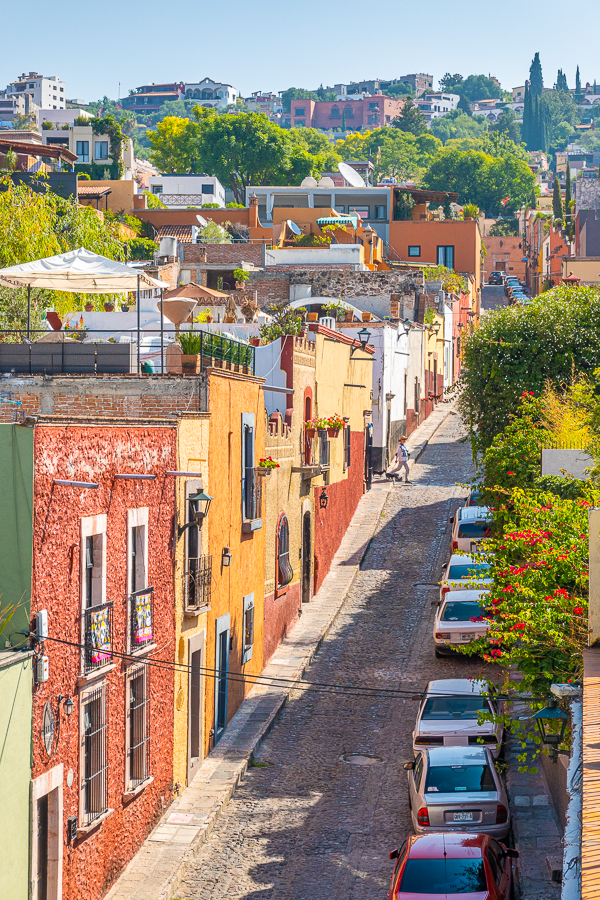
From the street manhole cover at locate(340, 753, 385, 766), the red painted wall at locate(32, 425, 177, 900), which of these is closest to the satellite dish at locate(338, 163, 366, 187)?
the street manhole cover at locate(340, 753, 385, 766)

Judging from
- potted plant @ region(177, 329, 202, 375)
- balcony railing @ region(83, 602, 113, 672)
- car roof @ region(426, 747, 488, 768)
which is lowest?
car roof @ region(426, 747, 488, 768)

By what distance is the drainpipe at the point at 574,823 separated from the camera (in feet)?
28.7

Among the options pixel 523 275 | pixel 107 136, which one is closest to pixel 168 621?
pixel 107 136

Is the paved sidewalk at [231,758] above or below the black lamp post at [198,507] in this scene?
below

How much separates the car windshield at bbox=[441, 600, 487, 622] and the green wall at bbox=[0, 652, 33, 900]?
12945 mm

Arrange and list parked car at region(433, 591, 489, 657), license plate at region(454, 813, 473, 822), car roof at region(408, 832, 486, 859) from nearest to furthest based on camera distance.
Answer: car roof at region(408, 832, 486, 859) → license plate at region(454, 813, 473, 822) → parked car at region(433, 591, 489, 657)

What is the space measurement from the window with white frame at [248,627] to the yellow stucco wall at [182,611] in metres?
3.81

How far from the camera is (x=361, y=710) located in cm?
2120

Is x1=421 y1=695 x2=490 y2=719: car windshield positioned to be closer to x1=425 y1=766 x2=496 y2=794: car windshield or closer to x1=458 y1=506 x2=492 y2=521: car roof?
x1=425 y1=766 x2=496 y2=794: car windshield

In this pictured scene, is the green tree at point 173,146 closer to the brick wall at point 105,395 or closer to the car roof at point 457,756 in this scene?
the brick wall at point 105,395

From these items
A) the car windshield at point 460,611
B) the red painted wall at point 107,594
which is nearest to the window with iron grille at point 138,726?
the red painted wall at point 107,594

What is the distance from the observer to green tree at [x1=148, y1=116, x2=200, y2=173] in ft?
340

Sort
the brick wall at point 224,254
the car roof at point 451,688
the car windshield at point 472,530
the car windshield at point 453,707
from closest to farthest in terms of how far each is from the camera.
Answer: the car windshield at point 453,707 → the car roof at point 451,688 → the car windshield at point 472,530 → the brick wall at point 224,254

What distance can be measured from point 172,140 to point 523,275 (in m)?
36.2
